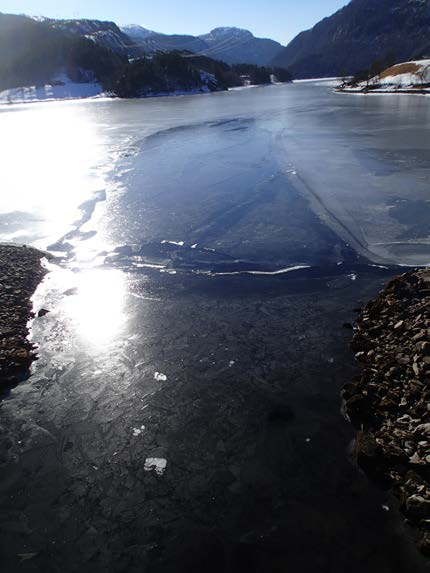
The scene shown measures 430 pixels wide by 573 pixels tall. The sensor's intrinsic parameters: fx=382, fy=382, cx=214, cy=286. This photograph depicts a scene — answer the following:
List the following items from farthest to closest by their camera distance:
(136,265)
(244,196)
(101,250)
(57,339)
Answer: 1. (244,196)
2. (101,250)
3. (136,265)
4. (57,339)

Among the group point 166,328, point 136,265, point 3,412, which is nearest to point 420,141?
point 136,265

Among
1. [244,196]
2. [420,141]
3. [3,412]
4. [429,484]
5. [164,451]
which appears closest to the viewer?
[429,484]

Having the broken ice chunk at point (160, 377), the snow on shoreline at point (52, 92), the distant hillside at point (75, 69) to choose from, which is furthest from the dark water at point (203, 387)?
the snow on shoreline at point (52, 92)

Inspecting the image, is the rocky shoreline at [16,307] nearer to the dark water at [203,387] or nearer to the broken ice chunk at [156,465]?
the dark water at [203,387]

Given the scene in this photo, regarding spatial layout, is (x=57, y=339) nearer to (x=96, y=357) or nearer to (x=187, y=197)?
(x=96, y=357)

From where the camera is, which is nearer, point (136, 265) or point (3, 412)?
point (3, 412)

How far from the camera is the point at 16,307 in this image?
305 inches

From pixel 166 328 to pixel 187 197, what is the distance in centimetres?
826

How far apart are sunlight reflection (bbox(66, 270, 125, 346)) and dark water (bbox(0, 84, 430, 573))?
Answer: 4 cm

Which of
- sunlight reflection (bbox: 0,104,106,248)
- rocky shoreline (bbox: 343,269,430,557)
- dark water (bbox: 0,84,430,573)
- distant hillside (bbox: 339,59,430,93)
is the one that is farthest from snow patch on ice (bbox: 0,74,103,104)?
rocky shoreline (bbox: 343,269,430,557)

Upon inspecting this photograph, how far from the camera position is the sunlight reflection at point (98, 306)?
703 centimetres

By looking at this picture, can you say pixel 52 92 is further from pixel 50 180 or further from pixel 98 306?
pixel 98 306

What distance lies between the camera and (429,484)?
3.75 metres

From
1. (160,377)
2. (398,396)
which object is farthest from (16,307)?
(398,396)
